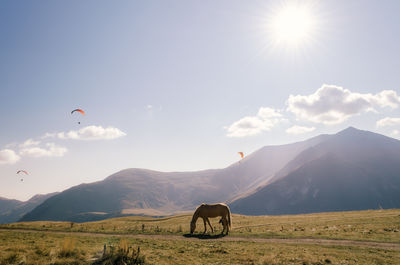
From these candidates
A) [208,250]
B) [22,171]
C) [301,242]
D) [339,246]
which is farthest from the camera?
[22,171]

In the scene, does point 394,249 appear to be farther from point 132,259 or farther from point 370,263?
point 132,259

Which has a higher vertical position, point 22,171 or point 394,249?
point 22,171

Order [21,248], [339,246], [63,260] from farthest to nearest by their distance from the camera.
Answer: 1. [339,246]
2. [21,248]
3. [63,260]

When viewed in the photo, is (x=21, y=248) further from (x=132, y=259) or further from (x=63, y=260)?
(x=132, y=259)

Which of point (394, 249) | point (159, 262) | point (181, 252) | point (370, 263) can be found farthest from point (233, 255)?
point (394, 249)

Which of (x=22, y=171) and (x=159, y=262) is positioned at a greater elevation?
(x=22, y=171)

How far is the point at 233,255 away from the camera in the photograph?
16359mm

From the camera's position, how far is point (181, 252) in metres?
17.3

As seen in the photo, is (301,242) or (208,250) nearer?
(208,250)

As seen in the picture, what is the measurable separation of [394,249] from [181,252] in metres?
16.6

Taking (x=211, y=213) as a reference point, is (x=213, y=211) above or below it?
above

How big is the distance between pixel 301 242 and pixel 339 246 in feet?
11.1

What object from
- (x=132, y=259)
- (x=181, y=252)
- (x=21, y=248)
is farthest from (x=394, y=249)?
(x=21, y=248)

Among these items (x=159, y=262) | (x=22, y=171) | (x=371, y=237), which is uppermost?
(x=22, y=171)
